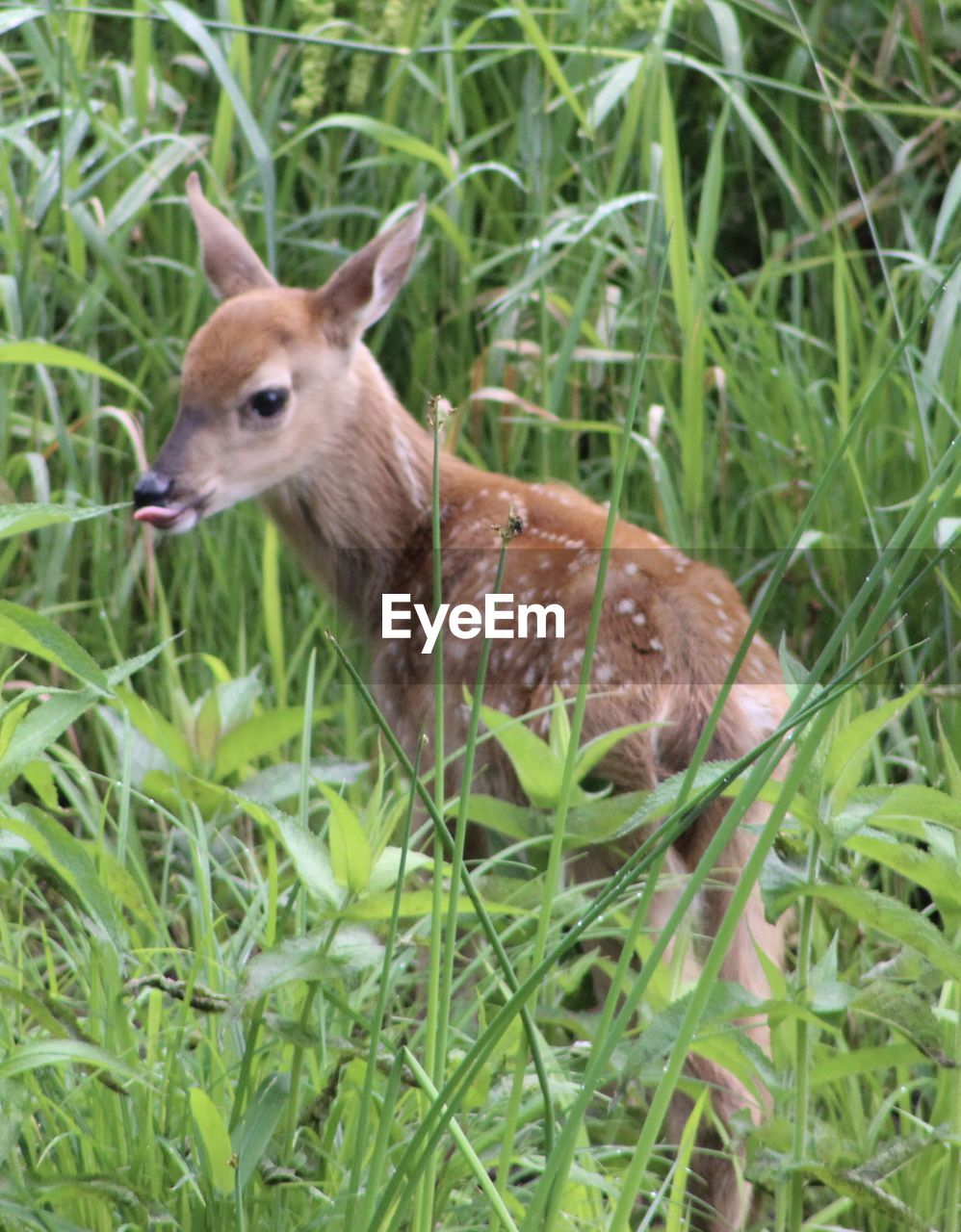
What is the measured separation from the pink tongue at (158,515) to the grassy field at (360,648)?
0.46 feet

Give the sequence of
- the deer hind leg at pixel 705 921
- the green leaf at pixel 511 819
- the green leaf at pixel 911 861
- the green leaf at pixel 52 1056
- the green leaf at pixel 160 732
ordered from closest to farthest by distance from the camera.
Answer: the green leaf at pixel 52 1056 → the green leaf at pixel 911 861 → the green leaf at pixel 511 819 → the green leaf at pixel 160 732 → the deer hind leg at pixel 705 921

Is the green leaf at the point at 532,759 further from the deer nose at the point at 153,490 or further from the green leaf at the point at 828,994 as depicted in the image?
the deer nose at the point at 153,490

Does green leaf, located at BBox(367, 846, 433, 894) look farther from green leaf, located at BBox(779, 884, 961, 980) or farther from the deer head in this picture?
the deer head

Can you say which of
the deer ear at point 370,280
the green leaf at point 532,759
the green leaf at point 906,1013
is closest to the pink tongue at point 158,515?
the deer ear at point 370,280

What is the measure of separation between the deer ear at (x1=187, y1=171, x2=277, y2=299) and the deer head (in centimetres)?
2

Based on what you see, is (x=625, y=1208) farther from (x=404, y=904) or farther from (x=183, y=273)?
(x=183, y=273)

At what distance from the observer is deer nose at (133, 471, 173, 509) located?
119 inches

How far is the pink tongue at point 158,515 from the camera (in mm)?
2992

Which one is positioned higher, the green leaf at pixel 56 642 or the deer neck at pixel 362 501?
the green leaf at pixel 56 642

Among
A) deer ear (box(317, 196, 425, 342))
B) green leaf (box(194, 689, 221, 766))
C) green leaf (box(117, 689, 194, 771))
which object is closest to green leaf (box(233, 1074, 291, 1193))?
green leaf (box(117, 689, 194, 771))

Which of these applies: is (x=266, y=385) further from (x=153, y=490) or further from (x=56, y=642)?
(x=56, y=642)

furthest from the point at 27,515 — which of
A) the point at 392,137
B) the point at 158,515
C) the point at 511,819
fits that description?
the point at 392,137

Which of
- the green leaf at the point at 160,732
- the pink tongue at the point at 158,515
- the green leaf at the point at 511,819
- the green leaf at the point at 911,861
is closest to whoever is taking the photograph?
the green leaf at the point at 911,861

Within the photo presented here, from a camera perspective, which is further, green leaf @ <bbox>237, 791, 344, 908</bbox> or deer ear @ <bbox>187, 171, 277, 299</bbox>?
deer ear @ <bbox>187, 171, 277, 299</bbox>
